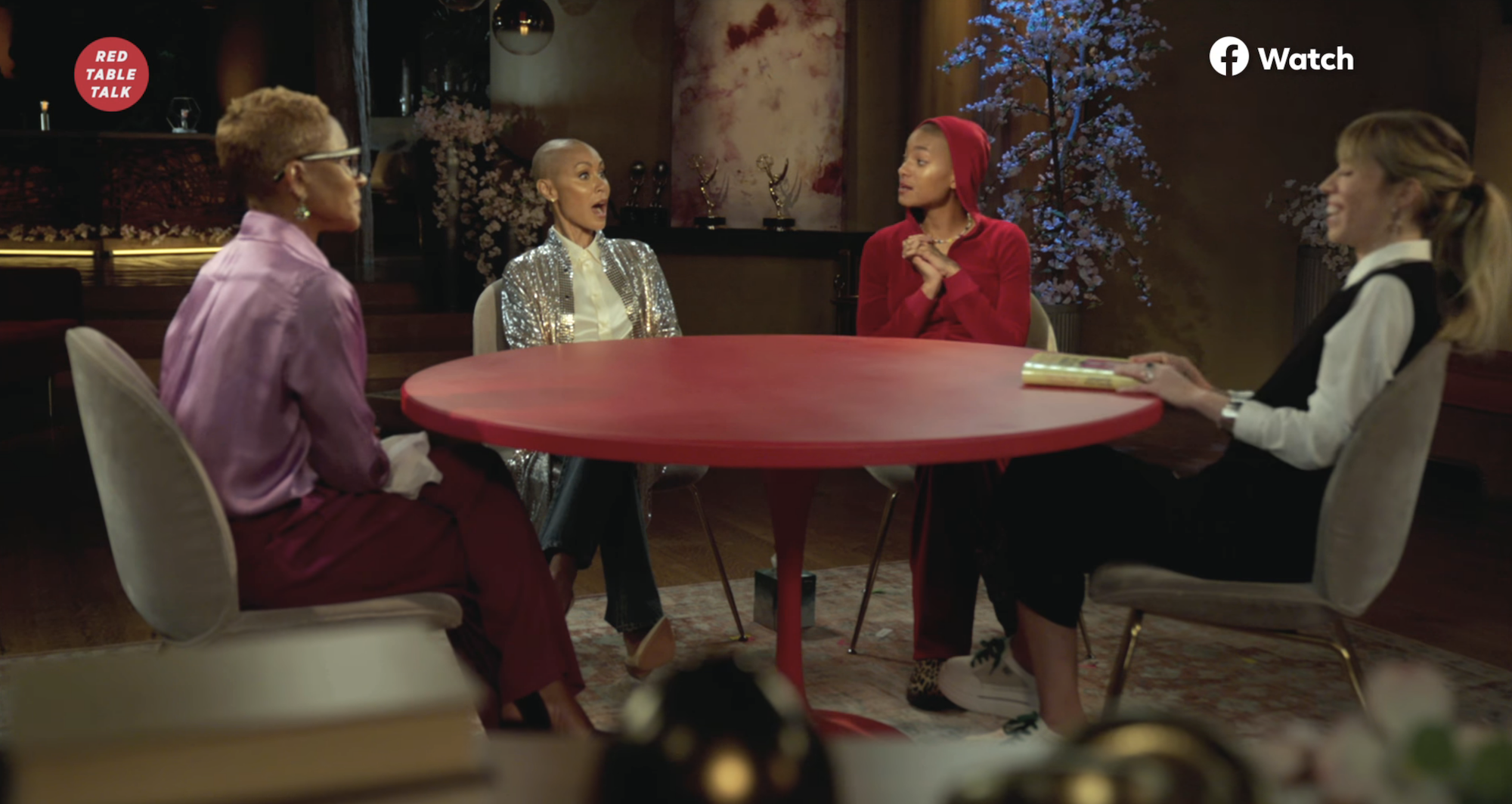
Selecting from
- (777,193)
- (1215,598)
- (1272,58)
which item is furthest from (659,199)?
(1215,598)

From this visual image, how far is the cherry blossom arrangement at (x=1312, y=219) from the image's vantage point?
693cm

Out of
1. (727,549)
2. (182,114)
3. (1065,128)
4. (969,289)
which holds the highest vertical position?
(182,114)

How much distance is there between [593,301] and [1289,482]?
1.88 metres

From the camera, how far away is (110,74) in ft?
40.5

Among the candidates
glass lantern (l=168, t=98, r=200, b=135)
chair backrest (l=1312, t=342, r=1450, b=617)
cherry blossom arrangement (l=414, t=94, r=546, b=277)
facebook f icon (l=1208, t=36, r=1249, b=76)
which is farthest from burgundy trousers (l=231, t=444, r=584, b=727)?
glass lantern (l=168, t=98, r=200, b=135)

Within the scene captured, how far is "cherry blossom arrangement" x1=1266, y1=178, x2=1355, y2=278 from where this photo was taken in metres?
6.93

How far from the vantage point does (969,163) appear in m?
3.38

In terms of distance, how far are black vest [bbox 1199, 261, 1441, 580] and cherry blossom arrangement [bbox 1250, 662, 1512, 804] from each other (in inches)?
73.1

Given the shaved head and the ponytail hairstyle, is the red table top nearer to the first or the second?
the ponytail hairstyle

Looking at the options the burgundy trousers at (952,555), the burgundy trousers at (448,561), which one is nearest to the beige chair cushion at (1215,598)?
the burgundy trousers at (952,555)

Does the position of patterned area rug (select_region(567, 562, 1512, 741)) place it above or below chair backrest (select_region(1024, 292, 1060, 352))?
below

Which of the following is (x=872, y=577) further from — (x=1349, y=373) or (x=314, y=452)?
(x=314, y=452)

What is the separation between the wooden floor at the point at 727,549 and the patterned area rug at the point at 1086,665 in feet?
0.73

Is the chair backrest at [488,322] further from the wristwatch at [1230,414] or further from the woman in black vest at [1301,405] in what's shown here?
the wristwatch at [1230,414]
